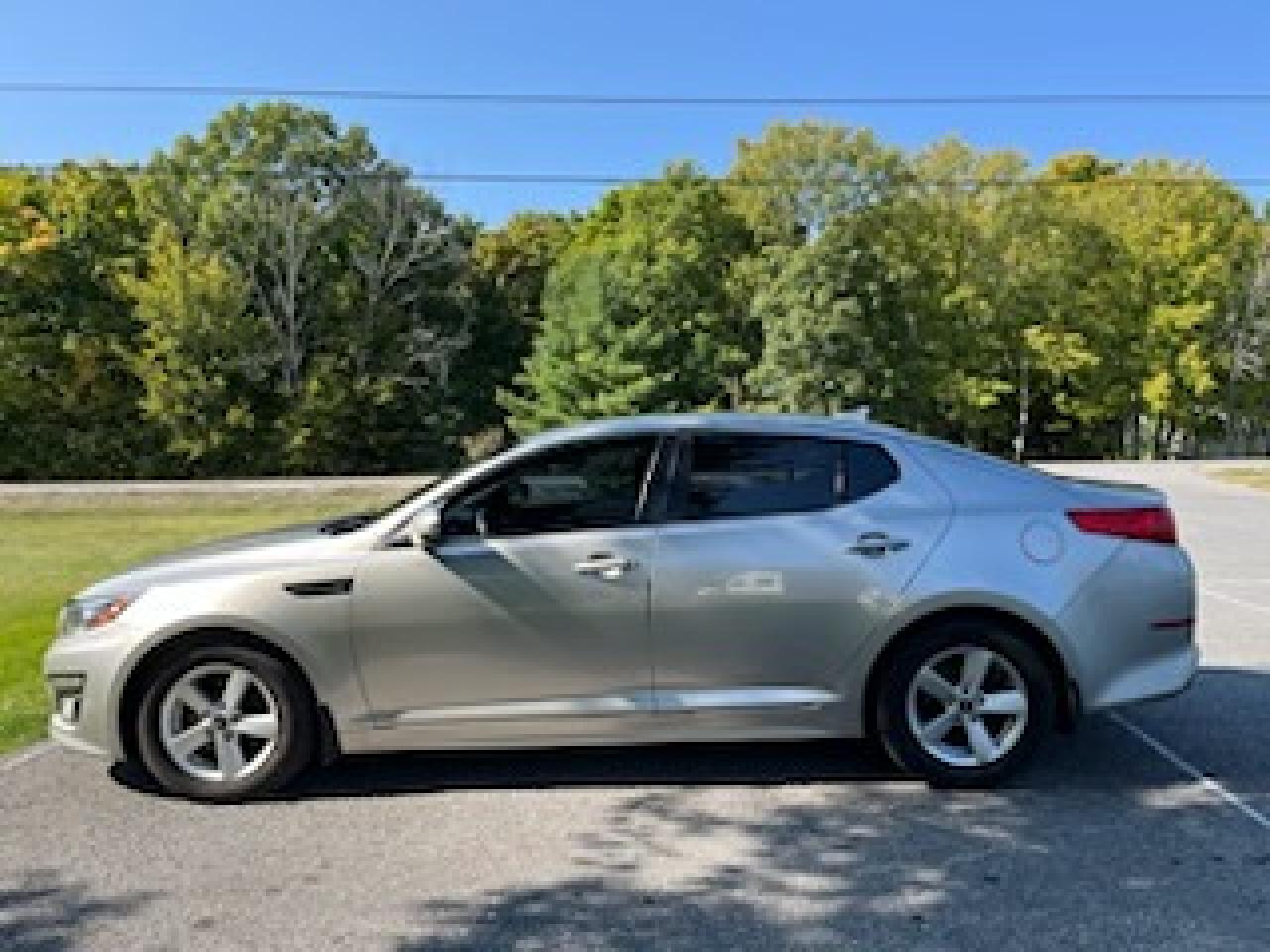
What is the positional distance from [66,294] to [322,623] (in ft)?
139

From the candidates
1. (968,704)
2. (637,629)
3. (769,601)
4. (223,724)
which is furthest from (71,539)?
(968,704)

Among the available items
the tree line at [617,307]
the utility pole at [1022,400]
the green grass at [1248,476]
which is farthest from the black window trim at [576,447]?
the utility pole at [1022,400]

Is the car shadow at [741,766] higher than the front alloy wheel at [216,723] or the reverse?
the reverse

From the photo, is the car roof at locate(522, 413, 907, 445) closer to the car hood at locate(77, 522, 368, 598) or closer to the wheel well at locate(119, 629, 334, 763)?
the car hood at locate(77, 522, 368, 598)

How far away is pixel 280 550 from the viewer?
4648mm

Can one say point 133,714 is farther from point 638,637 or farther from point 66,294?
Answer: point 66,294

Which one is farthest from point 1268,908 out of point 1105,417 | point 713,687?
point 1105,417

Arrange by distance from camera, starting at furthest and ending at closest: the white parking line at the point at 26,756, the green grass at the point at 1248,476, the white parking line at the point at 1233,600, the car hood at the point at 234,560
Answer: the green grass at the point at 1248,476, the white parking line at the point at 1233,600, the white parking line at the point at 26,756, the car hood at the point at 234,560

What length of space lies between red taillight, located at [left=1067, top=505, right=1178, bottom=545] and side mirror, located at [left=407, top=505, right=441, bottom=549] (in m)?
2.56

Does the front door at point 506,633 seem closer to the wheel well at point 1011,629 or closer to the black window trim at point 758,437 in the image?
the black window trim at point 758,437

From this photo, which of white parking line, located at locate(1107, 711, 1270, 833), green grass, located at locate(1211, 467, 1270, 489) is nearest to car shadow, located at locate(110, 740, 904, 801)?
white parking line, located at locate(1107, 711, 1270, 833)

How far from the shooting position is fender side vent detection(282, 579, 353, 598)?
449cm

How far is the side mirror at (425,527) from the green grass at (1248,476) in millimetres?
27209

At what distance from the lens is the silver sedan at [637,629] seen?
176 inches
